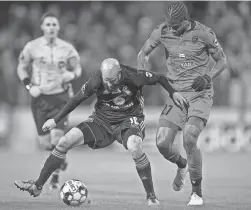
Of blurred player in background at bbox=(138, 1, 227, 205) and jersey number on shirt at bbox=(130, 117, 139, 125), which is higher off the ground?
blurred player in background at bbox=(138, 1, 227, 205)

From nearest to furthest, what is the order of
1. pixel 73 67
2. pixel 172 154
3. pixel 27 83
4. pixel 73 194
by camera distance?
1. pixel 73 194
2. pixel 172 154
3. pixel 27 83
4. pixel 73 67

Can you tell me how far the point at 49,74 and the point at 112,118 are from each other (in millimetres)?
2783

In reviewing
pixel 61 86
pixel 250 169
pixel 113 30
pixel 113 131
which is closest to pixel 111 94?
pixel 113 131

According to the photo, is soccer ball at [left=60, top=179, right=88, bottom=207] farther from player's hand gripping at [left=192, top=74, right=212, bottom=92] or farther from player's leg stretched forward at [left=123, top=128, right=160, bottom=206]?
player's hand gripping at [left=192, top=74, right=212, bottom=92]

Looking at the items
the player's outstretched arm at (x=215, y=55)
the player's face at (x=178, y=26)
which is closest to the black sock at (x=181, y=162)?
the player's outstretched arm at (x=215, y=55)

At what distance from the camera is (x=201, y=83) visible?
8094 mm

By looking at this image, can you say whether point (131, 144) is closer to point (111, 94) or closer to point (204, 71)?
point (111, 94)

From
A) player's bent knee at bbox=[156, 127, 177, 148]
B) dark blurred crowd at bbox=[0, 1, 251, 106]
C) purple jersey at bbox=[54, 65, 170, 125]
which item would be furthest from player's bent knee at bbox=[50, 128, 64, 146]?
dark blurred crowd at bbox=[0, 1, 251, 106]

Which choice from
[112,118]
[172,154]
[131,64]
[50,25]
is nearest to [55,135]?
[50,25]

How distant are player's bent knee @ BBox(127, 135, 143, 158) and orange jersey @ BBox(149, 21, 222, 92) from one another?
1.03 meters

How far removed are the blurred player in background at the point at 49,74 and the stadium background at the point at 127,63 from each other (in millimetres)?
5245

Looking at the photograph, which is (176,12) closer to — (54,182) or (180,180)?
(180,180)

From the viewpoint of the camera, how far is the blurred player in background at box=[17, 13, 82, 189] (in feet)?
34.8

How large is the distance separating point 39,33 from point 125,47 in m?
2.25
